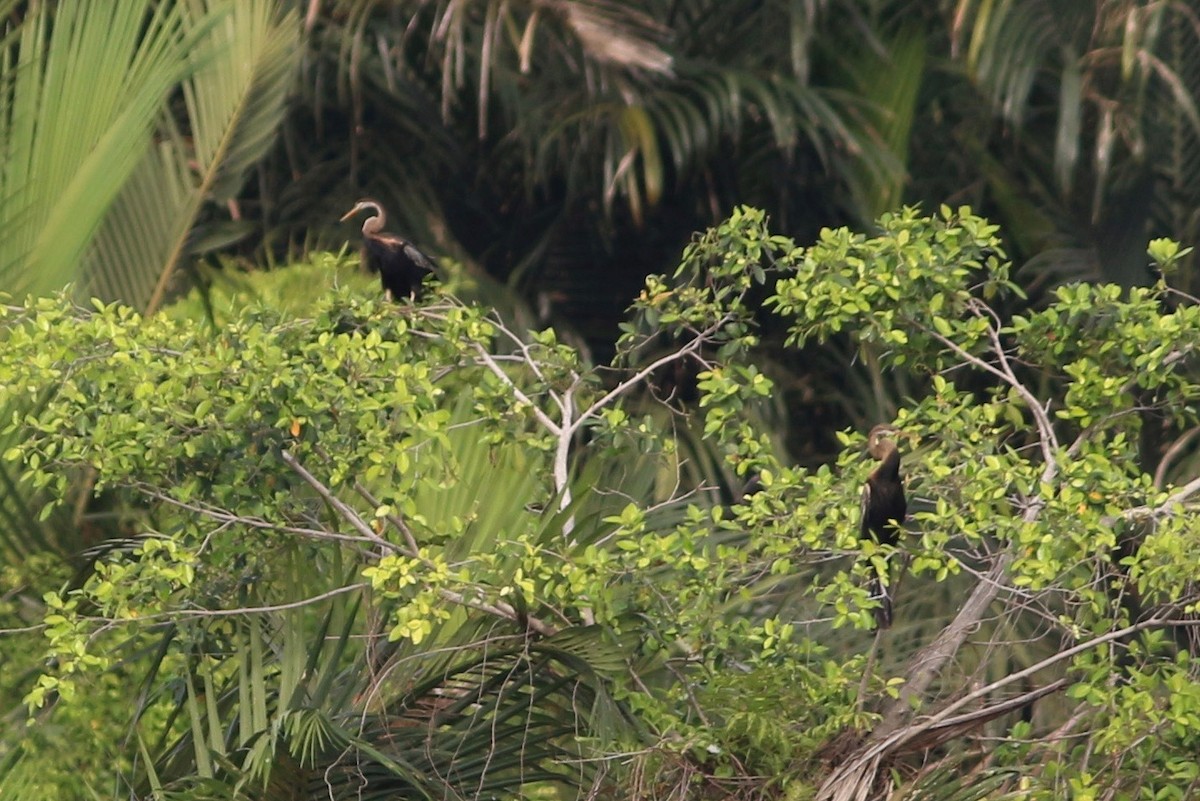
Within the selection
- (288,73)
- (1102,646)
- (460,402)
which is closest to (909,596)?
(460,402)

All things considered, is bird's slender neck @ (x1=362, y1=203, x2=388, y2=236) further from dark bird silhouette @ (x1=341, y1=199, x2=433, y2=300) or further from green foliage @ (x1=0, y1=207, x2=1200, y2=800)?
green foliage @ (x1=0, y1=207, x2=1200, y2=800)

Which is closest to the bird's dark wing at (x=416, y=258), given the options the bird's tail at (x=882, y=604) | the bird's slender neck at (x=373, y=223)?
the bird's slender neck at (x=373, y=223)

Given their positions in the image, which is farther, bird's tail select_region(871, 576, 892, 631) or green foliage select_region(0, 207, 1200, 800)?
bird's tail select_region(871, 576, 892, 631)

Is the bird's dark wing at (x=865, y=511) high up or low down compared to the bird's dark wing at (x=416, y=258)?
up

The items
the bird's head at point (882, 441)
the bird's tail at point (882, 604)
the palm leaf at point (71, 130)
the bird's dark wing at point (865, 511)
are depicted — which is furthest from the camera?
the palm leaf at point (71, 130)

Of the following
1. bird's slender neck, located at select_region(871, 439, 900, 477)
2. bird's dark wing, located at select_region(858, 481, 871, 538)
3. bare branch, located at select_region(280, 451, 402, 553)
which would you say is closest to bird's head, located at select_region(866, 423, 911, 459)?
bird's slender neck, located at select_region(871, 439, 900, 477)

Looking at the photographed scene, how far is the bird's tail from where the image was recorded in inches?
155

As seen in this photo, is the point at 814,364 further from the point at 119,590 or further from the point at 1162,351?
the point at 119,590

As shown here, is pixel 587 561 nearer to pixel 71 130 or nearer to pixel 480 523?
pixel 480 523

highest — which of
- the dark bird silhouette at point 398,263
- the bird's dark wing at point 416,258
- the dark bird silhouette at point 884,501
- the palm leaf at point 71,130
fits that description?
the palm leaf at point 71,130

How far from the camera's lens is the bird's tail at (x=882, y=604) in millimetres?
3949

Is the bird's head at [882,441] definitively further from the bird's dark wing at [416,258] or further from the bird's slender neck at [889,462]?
the bird's dark wing at [416,258]

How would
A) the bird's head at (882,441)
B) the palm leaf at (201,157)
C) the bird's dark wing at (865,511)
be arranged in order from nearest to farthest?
the bird's dark wing at (865,511), the bird's head at (882,441), the palm leaf at (201,157)

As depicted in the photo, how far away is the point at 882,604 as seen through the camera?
3992 mm
